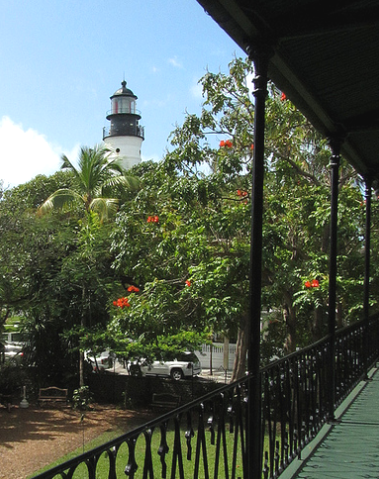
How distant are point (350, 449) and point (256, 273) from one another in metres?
1.52

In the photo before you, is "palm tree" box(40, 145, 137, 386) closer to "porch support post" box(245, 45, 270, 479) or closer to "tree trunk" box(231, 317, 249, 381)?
"tree trunk" box(231, 317, 249, 381)

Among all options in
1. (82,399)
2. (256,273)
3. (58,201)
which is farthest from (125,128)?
(256,273)

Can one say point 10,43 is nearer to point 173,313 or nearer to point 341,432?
point 173,313

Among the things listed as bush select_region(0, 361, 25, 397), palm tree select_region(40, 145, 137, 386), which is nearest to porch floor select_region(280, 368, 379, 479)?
palm tree select_region(40, 145, 137, 386)

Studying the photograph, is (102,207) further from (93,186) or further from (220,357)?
(220,357)

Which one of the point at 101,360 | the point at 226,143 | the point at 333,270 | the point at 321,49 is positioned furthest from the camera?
the point at 101,360

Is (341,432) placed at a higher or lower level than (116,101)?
lower

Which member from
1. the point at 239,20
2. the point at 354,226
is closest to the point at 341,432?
the point at 239,20

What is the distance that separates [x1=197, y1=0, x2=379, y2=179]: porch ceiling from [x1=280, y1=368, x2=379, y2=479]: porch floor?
6.83 feet

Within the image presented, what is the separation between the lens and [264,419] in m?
2.57

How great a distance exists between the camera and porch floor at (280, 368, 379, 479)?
2922 millimetres

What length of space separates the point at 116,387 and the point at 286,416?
15599 mm

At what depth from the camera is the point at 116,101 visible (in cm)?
4347

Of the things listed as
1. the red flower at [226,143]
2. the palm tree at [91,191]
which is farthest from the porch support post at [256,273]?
the palm tree at [91,191]
